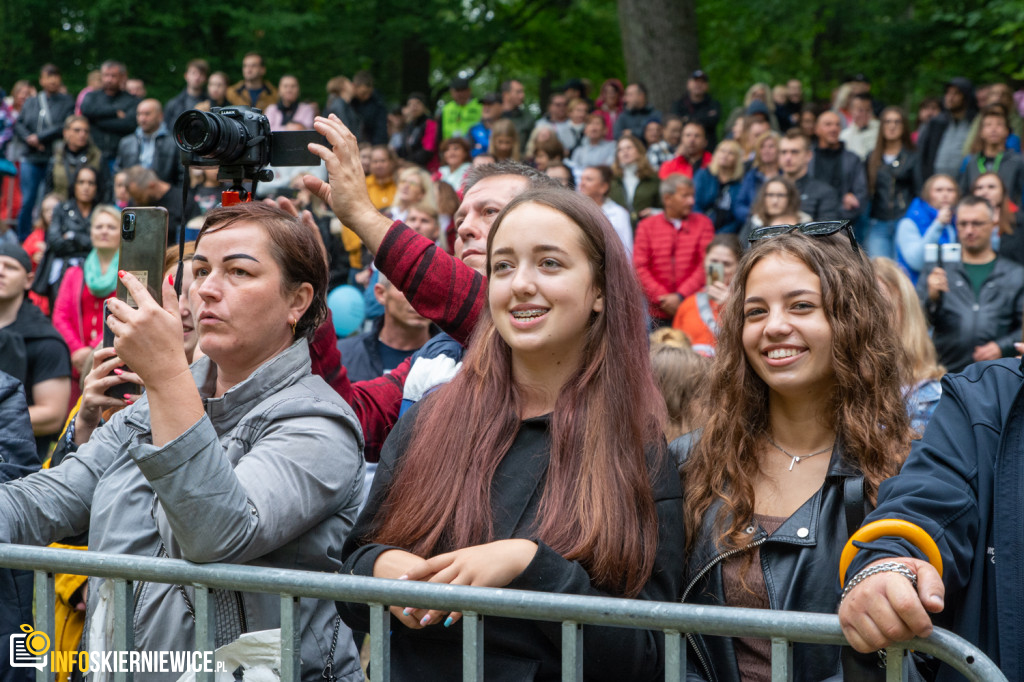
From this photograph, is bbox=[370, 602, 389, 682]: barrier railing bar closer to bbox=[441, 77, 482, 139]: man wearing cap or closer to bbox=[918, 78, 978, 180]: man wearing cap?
bbox=[918, 78, 978, 180]: man wearing cap

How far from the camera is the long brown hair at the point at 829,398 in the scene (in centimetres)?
252

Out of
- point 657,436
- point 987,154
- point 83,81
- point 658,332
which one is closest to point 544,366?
point 657,436

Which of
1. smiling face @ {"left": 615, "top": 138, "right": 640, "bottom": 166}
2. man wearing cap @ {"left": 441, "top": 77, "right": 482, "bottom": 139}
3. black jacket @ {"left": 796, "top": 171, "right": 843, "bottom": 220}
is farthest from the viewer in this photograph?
man wearing cap @ {"left": 441, "top": 77, "right": 482, "bottom": 139}

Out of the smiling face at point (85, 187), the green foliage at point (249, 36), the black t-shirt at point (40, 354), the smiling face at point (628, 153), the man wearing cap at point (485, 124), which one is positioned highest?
the green foliage at point (249, 36)

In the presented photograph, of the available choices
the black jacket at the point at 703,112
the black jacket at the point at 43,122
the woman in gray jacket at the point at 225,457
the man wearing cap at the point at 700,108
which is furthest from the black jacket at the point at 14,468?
the black jacket at the point at 43,122

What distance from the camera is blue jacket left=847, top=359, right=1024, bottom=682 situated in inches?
81.6

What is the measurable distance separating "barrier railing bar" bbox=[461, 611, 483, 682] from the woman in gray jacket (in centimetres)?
55

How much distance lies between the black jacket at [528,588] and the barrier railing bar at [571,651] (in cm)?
13

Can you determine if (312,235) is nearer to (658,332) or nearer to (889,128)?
(658,332)

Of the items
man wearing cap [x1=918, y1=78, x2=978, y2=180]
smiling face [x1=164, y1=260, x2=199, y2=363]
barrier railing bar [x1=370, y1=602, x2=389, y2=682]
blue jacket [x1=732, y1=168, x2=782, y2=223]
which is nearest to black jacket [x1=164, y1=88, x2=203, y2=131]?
blue jacket [x1=732, y1=168, x2=782, y2=223]

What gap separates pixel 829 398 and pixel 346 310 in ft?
15.2

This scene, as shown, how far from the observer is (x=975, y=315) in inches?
272

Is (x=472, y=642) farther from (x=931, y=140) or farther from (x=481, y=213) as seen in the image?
(x=931, y=140)

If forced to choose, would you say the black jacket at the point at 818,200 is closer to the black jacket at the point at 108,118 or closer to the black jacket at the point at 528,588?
the black jacket at the point at 528,588
